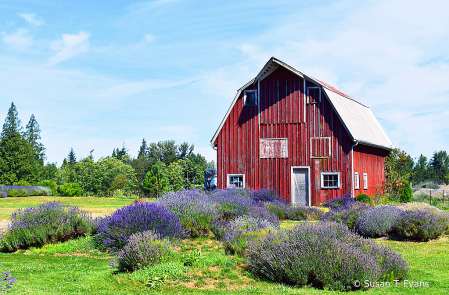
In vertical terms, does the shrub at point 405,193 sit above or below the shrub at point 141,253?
above

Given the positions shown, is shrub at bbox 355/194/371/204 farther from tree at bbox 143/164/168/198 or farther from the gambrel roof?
tree at bbox 143/164/168/198

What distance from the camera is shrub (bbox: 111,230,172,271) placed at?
7797 millimetres

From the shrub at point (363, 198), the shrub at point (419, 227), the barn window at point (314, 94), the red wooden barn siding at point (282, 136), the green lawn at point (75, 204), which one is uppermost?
the barn window at point (314, 94)

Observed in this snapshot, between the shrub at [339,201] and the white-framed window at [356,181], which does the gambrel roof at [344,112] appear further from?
the shrub at [339,201]

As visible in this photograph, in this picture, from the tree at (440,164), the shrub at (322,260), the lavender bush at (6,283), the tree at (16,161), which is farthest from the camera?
the tree at (440,164)

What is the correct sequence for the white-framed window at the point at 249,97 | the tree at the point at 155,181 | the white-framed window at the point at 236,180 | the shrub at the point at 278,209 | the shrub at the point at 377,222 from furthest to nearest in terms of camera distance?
the tree at the point at 155,181
the white-framed window at the point at 249,97
the white-framed window at the point at 236,180
the shrub at the point at 278,209
the shrub at the point at 377,222

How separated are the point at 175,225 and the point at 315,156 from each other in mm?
13492

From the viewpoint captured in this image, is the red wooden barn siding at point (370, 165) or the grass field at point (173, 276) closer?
the grass field at point (173, 276)

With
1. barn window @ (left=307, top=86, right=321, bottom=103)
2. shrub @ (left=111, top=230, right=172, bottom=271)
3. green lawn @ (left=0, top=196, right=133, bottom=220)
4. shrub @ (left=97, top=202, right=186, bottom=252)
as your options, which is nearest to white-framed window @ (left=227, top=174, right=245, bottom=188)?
barn window @ (left=307, top=86, right=321, bottom=103)

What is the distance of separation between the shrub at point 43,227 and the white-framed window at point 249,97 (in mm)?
13245

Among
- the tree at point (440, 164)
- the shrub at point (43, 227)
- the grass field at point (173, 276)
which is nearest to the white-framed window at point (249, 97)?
the shrub at point (43, 227)

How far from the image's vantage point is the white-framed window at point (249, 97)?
23.0 m

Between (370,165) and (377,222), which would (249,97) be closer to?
(370,165)

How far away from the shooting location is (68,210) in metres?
12.1
